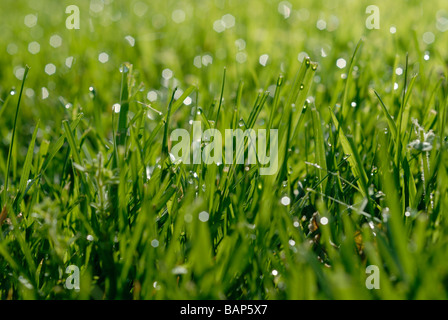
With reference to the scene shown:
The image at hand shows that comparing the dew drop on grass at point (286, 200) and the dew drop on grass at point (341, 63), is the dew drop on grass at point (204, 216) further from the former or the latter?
the dew drop on grass at point (341, 63)

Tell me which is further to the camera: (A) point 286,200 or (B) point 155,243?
(A) point 286,200

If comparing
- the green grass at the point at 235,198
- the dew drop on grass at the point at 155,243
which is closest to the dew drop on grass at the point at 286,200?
the green grass at the point at 235,198

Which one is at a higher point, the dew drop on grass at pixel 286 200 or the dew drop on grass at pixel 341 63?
the dew drop on grass at pixel 341 63

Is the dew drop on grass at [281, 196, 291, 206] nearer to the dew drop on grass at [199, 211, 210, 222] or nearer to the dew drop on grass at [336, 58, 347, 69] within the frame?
the dew drop on grass at [199, 211, 210, 222]

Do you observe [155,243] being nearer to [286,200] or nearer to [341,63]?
[286,200]

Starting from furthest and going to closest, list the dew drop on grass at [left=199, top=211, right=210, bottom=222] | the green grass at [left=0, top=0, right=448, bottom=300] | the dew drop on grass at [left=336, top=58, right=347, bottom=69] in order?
the dew drop on grass at [left=336, top=58, right=347, bottom=69], the dew drop on grass at [left=199, top=211, right=210, bottom=222], the green grass at [left=0, top=0, right=448, bottom=300]

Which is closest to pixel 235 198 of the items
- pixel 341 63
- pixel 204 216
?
pixel 204 216

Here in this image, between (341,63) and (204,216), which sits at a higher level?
(341,63)

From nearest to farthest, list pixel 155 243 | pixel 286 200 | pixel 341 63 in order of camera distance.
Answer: pixel 155 243 < pixel 286 200 < pixel 341 63

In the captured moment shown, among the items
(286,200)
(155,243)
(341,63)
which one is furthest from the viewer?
(341,63)

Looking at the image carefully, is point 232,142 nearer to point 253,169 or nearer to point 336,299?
point 253,169

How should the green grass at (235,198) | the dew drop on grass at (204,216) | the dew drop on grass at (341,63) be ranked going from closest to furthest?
the green grass at (235,198) → the dew drop on grass at (204,216) → the dew drop on grass at (341,63)

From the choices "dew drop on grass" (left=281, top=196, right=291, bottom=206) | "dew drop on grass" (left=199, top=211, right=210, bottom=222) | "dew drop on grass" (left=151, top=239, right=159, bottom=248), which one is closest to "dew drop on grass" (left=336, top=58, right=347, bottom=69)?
"dew drop on grass" (left=281, top=196, right=291, bottom=206)

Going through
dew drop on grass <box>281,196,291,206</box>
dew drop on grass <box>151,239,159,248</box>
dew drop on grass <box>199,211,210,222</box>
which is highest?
dew drop on grass <box>281,196,291,206</box>
